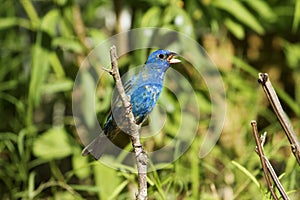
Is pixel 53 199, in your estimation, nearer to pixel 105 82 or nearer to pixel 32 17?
pixel 105 82

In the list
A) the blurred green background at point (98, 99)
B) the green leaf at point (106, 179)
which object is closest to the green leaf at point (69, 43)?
the blurred green background at point (98, 99)

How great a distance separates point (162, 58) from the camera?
1.31 metres

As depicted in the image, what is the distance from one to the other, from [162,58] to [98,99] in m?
1.01

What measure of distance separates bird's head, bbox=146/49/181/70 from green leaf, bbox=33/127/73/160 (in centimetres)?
104

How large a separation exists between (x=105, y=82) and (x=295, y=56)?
0.96m

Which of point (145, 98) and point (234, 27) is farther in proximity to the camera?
point (234, 27)

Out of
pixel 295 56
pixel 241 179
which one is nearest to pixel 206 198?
pixel 241 179

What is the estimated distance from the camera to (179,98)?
2250 millimetres

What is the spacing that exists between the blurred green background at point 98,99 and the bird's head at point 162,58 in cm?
53

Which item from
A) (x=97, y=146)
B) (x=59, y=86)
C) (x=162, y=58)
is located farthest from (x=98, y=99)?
(x=162, y=58)

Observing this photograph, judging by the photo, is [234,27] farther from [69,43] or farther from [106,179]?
[106,179]

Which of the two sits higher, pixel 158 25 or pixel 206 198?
pixel 158 25

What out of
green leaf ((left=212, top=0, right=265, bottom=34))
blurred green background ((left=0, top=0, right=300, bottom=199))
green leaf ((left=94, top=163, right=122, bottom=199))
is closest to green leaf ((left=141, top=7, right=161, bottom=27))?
blurred green background ((left=0, top=0, right=300, bottom=199))

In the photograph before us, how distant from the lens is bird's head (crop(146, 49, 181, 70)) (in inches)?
50.8
